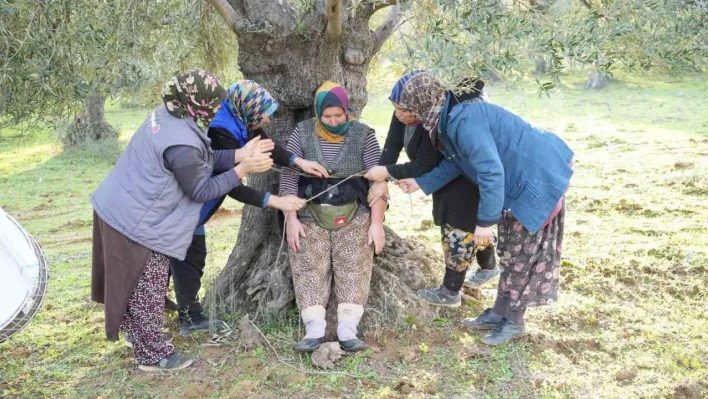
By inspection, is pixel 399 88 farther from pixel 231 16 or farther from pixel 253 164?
pixel 231 16

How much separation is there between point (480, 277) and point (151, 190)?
2.60m

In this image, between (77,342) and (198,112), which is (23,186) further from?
(198,112)

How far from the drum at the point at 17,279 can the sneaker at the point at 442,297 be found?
252 centimetres

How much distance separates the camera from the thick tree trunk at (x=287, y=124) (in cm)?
473

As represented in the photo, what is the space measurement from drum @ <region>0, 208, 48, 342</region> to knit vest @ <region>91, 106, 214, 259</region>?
1.40 feet

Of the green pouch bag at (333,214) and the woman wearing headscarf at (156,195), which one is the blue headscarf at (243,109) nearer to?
the woman wearing headscarf at (156,195)

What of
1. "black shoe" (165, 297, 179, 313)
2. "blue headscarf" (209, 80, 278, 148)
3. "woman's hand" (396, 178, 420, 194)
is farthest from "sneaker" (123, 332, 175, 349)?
"woman's hand" (396, 178, 420, 194)

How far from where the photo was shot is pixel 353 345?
14.0 ft

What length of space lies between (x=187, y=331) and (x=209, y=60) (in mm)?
2707

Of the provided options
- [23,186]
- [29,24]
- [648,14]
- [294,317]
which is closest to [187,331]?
[294,317]

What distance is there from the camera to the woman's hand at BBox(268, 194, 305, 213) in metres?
4.29

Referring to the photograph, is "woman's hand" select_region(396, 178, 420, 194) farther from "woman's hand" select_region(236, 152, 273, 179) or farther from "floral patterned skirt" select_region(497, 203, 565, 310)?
"woman's hand" select_region(236, 152, 273, 179)

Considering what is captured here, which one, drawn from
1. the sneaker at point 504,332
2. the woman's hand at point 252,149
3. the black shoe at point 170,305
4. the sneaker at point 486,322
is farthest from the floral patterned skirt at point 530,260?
the black shoe at point 170,305

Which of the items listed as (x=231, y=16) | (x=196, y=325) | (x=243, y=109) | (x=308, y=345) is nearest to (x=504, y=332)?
(x=308, y=345)
